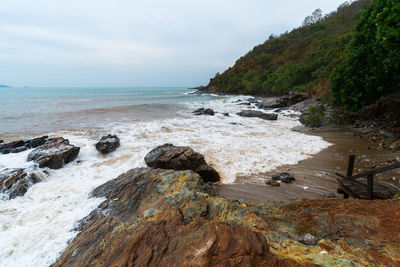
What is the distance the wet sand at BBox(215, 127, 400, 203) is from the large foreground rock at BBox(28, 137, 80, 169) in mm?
6779

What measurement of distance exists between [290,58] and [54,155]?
263ft

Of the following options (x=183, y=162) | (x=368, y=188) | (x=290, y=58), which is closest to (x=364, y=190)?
(x=368, y=188)

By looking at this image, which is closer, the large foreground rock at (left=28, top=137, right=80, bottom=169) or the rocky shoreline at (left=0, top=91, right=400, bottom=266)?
the rocky shoreline at (left=0, top=91, right=400, bottom=266)

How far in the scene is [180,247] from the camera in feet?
9.09

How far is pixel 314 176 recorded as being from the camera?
7.45 meters

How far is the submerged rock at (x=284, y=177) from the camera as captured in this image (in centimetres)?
707

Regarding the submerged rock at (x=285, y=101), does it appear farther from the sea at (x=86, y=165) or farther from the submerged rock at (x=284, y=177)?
the submerged rock at (x=284, y=177)

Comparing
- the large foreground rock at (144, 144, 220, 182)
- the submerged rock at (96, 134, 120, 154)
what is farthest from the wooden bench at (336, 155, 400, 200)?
the submerged rock at (96, 134, 120, 154)

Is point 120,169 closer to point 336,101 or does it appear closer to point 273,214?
point 273,214

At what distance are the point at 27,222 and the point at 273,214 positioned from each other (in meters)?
5.95

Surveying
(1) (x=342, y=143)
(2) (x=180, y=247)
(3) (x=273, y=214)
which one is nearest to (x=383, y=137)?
(1) (x=342, y=143)

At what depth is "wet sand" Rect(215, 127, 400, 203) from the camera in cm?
629

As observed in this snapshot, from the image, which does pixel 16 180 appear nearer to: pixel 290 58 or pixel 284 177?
pixel 284 177

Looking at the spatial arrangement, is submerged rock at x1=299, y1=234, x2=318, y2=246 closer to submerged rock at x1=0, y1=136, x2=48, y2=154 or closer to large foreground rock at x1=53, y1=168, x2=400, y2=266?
large foreground rock at x1=53, y1=168, x2=400, y2=266
